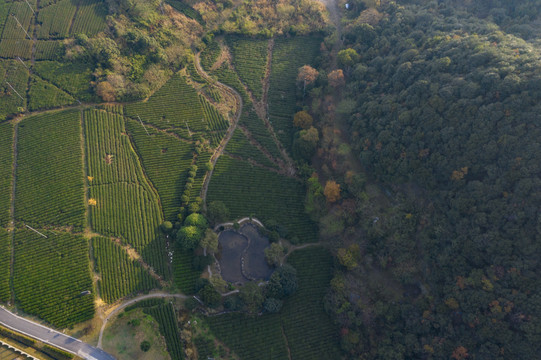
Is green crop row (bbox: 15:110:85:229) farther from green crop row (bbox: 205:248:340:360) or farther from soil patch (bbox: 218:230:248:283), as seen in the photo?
green crop row (bbox: 205:248:340:360)

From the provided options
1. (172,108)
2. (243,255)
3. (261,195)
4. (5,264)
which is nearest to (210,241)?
(243,255)

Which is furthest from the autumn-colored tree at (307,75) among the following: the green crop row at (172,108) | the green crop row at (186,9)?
the green crop row at (186,9)

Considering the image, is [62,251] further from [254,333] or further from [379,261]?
[379,261]

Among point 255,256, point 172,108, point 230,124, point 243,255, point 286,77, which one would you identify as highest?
point 286,77

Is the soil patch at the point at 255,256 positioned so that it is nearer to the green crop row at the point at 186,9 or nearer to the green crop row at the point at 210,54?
the green crop row at the point at 210,54

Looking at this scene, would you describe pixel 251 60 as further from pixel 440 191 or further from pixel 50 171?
pixel 440 191
